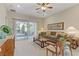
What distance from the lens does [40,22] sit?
7.81ft

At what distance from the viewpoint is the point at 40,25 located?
2.37 meters

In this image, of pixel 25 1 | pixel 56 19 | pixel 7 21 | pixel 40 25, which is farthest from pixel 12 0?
pixel 56 19

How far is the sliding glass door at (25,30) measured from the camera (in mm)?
2327

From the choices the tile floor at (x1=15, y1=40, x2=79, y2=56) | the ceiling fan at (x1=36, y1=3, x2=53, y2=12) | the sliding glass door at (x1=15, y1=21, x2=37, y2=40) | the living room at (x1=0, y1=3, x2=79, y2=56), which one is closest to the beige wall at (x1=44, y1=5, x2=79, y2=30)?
the living room at (x1=0, y1=3, x2=79, y2=56)

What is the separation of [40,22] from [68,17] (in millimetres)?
539

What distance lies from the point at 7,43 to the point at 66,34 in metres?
1.10

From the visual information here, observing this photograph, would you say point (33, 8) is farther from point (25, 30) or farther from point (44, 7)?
point (25, 30)

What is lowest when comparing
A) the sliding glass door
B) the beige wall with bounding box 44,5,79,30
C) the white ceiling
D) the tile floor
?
the tile floor

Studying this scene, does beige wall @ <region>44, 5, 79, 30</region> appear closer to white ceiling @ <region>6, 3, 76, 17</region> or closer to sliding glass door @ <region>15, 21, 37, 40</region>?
white ceiling @ <region>6, 3, 76, 17</region>

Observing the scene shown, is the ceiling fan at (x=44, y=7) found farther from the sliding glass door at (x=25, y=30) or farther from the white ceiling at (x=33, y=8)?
the sliding glass door at (x=25, y=30)

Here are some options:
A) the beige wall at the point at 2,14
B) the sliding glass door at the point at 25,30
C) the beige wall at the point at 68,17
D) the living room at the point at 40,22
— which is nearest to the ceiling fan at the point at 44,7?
the living room at the point at 40,22

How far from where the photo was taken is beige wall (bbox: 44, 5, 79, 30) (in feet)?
7.38

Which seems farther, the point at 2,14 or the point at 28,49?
the point at 28,49

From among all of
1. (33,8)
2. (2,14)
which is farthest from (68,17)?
(2,14)
